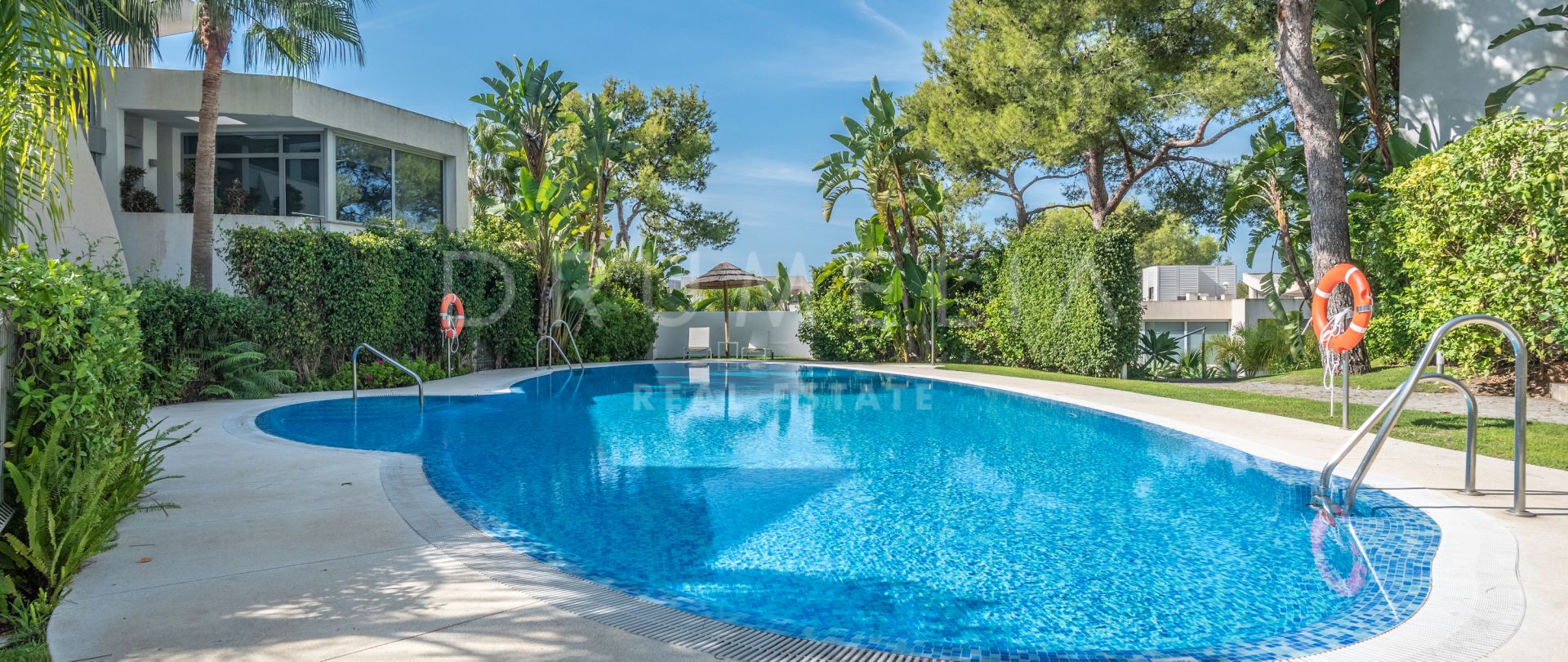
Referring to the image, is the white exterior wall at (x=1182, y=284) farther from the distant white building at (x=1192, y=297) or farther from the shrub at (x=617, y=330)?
the shrub at (x=617, y=330)

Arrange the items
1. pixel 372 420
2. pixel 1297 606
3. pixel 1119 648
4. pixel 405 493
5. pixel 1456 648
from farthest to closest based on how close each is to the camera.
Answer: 1. pixel 372 420
2. pixel 405 493
3. pixel 1297 606
4. pixel 1119 648
5. pixel 1456 648

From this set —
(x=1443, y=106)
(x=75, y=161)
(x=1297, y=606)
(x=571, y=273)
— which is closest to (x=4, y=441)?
(x=1297, y=606)

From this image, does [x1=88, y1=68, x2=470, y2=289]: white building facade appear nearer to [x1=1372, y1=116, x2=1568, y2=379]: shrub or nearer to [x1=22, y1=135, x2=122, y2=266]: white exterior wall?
[x1=22, y1=135, x2=122, y2=266]: white exterior wall

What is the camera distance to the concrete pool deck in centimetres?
272

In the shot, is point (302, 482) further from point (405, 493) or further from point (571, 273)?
point (571, 273)

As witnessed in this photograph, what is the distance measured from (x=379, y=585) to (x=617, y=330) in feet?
57.4

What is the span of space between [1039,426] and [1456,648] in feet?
21.5

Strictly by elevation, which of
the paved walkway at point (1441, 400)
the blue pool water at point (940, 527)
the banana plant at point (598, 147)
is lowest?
the blue pool water at point (940, 527)

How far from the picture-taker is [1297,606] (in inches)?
146

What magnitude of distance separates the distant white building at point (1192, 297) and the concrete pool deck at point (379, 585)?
26823 millimetres

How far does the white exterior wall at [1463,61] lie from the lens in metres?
12.6

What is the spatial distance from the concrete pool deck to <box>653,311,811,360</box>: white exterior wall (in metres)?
18.9

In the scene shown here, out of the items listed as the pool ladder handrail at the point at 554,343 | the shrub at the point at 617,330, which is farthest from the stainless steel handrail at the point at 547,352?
the shrub at the point at 617,330

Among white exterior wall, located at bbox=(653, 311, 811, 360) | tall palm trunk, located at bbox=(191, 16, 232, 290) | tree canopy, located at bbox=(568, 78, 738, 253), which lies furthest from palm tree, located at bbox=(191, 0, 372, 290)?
tree canopy, located at bbox=(568, 78, 738, 253)
